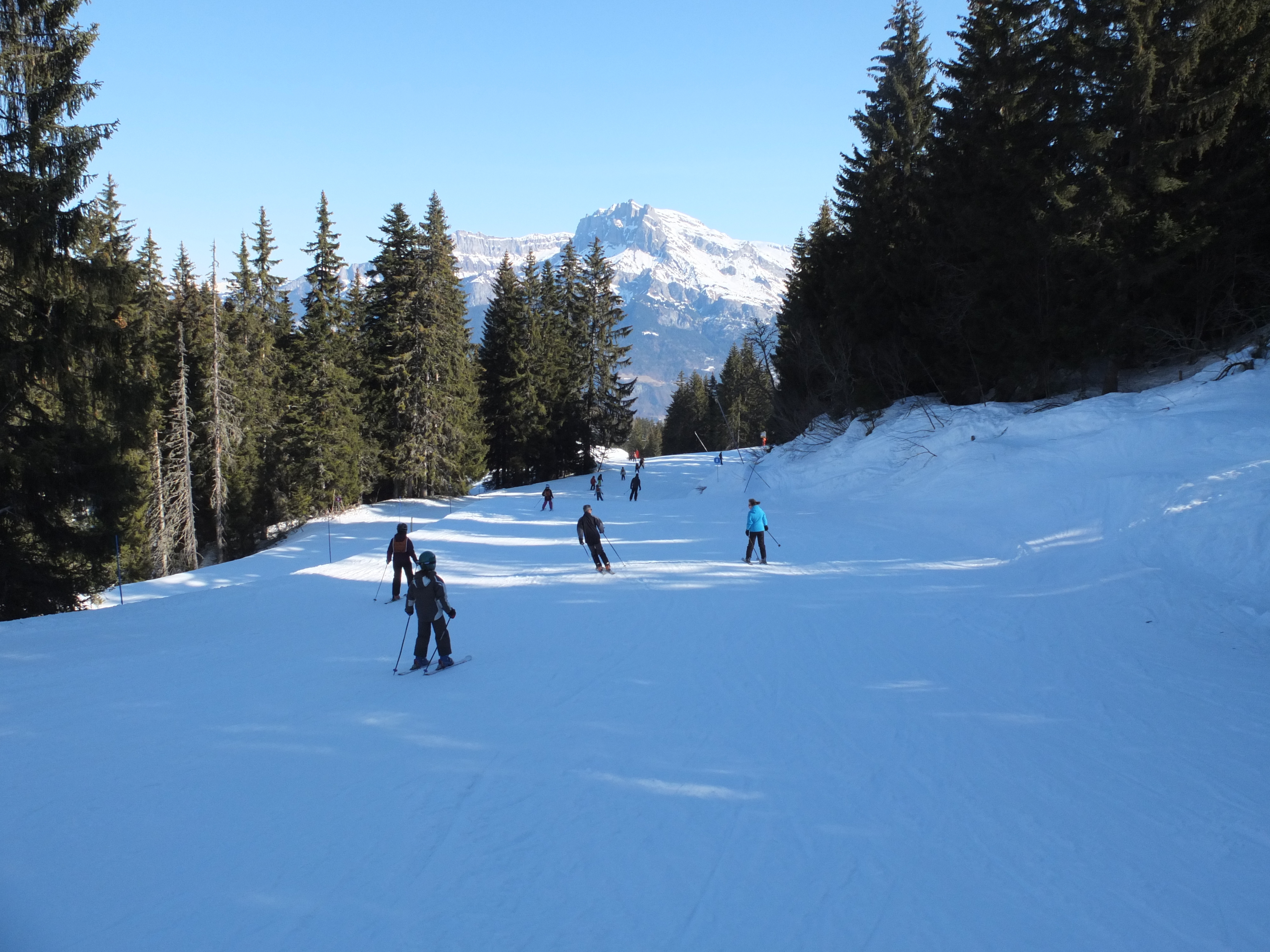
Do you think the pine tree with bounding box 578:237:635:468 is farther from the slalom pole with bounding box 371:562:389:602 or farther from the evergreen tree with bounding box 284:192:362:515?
the slalom pole with bounding box 371:562:389:602

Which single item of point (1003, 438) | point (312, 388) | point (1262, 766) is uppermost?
point (312, 388)

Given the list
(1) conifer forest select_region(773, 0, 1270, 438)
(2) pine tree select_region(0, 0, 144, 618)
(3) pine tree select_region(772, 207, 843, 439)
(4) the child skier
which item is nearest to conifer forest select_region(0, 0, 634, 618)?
(2) pine tree select_region(0, 0, 144, 618)

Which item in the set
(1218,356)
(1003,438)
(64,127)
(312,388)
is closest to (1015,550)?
(1003,438)

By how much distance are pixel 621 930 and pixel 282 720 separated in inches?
205

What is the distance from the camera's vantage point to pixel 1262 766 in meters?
5.95

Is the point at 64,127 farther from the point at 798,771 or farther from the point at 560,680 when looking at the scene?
the point at 798,771

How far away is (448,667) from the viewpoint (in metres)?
9.57

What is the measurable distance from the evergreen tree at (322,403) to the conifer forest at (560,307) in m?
0.16

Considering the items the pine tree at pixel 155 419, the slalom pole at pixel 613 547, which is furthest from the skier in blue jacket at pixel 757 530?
the pine tree at pixel 155 419

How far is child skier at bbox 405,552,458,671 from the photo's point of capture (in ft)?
30.9

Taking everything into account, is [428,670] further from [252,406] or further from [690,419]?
[690,419]

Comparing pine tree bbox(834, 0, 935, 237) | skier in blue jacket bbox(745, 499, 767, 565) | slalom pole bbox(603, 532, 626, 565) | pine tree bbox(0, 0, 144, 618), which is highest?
pine tree bbox(834, 0, 935, 237)

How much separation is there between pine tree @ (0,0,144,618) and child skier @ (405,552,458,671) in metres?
9.01

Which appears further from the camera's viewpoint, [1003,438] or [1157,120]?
[1003,438]
